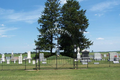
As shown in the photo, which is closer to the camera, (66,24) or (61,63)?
(61,63)

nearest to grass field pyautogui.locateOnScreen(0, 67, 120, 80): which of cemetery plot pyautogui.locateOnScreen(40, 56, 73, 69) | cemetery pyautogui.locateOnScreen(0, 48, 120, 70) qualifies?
cemetery pyautogui.locateOnScreen(0, 48, 120, 70)

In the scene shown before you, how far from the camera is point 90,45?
36875mm

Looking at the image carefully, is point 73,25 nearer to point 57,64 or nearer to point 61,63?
point 61,63

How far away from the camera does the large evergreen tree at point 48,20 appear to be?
35447 millimetres

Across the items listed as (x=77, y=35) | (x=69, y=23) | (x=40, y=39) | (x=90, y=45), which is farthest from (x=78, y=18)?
(x=40, y=39)

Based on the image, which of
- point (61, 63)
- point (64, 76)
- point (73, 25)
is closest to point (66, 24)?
point (73, 25)

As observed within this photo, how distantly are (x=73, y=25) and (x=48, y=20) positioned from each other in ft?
22.8

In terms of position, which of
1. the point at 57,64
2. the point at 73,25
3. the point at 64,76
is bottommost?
the point at 64,76

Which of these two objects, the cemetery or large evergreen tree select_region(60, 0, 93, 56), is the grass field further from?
large evergreen tree select_region(60, 0, 93, 56)

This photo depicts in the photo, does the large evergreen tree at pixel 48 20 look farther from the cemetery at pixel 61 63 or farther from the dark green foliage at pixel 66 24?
the cemetery at pixel 61 63

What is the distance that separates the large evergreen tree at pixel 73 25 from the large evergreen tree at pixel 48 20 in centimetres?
206

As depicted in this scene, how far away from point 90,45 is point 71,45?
18.5ft

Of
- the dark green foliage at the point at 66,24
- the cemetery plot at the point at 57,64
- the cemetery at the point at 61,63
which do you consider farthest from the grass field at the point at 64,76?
the dark green foliage at the point at 66,24

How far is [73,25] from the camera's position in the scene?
115ft
